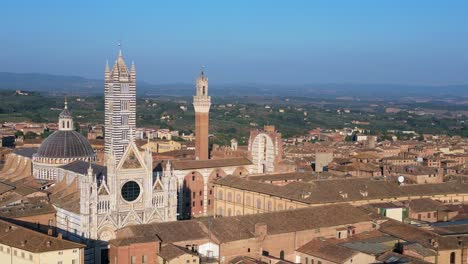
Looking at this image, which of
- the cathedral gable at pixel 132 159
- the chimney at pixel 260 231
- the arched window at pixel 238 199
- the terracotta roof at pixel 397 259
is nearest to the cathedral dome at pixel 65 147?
the cathedral gable at pixel 132 159

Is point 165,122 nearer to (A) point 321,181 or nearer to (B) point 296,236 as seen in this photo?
(A) point 321,181

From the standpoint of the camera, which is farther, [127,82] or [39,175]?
[127,82]

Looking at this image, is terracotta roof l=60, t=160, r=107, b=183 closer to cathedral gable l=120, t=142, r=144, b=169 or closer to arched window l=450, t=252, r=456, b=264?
cathedral gable l=120, t=142, r=144, b=169

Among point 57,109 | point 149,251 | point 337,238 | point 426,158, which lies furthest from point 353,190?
point 57,109

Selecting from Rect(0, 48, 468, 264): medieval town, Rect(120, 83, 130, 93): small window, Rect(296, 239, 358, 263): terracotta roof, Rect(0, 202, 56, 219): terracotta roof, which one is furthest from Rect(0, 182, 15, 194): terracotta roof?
Rect(296, 239, 358, 263): terracotta roof

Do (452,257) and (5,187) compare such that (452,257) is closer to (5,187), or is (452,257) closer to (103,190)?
(103,190)

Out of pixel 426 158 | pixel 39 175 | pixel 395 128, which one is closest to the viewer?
pixel 39 175

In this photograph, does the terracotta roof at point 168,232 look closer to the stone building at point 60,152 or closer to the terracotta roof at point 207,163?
the stone building at point 60,152
